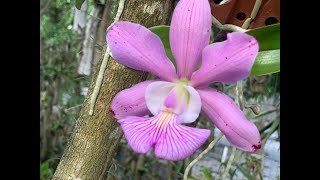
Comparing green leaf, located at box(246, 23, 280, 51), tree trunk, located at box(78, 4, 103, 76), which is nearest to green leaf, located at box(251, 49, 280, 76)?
green leaf, located at box(246, 23, 280, 51)

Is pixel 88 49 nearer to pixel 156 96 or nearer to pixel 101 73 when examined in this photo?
pixel 101 73

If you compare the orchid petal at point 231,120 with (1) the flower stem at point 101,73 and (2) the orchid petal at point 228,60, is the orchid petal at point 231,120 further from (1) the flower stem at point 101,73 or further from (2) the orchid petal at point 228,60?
(1) the flower stem at point 101,73

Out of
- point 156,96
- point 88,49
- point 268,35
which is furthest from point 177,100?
point 88,49

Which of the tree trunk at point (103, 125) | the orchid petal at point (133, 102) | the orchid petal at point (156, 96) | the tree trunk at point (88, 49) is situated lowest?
the tree trunk at point (88, 49)

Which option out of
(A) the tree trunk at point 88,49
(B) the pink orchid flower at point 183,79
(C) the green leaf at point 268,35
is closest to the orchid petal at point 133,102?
(B) the pink orchid flower at point 183,79

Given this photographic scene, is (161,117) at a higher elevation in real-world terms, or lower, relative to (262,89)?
higher

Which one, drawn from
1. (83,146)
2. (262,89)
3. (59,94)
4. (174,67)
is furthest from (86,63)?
(174,67)

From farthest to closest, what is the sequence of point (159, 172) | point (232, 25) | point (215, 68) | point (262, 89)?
1. point (159, 172)
2. point (262, 89)
3. point (232, 25)
4. point (215, 68)
